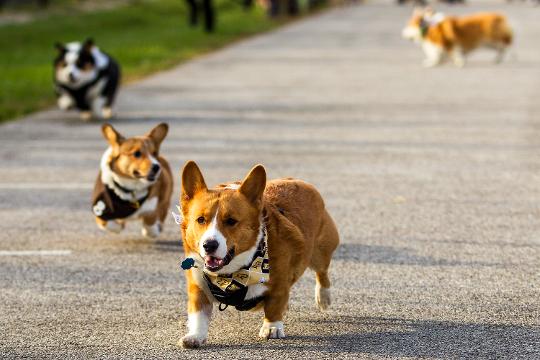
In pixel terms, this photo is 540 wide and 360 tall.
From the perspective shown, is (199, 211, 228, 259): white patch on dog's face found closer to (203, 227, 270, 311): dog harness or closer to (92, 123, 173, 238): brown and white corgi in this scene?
(203, 227, 270, 311): dog harness

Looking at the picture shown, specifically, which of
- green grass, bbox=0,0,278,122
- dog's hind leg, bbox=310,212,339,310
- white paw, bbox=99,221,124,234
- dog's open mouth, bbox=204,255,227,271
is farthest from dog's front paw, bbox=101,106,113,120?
dog's open mouth, bbox=204,255,227,271

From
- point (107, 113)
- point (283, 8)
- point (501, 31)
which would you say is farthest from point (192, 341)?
point (283, 8)

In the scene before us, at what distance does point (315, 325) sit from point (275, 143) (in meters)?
7.04

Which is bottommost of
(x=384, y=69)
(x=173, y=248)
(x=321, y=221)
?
(x=384, y=69)

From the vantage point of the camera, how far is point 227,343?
563 cm

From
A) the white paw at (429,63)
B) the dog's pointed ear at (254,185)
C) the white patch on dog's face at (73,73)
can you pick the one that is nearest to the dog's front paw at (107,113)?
the white patch on dog's face at (73,73)

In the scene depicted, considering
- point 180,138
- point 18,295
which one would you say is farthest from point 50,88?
point 18,295

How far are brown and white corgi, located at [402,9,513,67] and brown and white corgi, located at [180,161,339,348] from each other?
54.9 feet

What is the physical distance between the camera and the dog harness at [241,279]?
5266mm

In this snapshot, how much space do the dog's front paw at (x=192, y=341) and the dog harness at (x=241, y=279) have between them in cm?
23

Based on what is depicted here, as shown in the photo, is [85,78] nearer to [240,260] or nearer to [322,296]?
[322,296]

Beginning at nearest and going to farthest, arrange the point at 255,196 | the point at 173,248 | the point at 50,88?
the point at 255,196
the point at 173,248
the point at 50,88

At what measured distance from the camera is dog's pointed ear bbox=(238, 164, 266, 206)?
17.2 ft

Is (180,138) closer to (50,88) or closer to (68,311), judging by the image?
(50,88)
